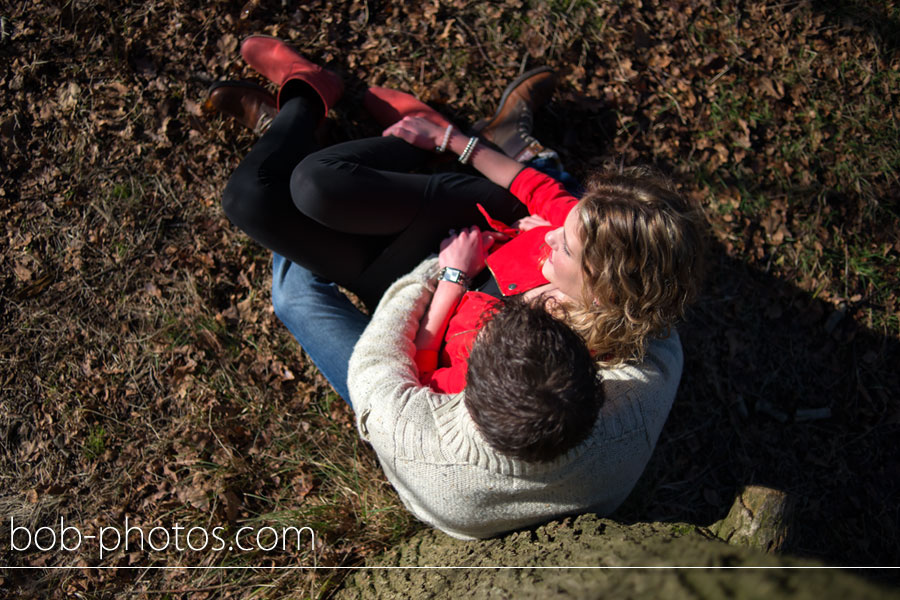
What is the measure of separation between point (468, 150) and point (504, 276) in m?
1.01

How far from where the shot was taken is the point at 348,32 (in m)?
3.97

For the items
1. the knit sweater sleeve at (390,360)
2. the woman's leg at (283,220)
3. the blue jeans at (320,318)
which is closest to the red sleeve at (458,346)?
the knit sweater sleeve at (390,360)

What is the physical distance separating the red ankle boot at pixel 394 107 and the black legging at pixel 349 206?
463 millimetres

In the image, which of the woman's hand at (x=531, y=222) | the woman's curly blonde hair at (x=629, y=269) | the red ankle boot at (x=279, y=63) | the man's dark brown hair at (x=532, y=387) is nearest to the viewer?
the man's dark brown hair at (x=532, y=387)

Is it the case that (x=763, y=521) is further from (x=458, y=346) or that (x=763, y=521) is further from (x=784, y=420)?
(x=784, y=420)

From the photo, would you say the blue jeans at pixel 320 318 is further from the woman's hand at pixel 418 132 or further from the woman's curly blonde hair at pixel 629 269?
the woman's curly blonde hair at pixel 629 269

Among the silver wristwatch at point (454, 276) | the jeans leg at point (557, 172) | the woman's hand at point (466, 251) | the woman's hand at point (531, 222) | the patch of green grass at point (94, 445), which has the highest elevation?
the jeans leg at point (557, 172)

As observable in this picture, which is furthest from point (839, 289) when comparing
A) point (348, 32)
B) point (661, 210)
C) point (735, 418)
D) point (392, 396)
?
point (348, 32)

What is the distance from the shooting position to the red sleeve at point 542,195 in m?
2.92

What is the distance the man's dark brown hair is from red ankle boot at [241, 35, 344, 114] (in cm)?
235

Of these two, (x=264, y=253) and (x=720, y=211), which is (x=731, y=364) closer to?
(x=720, y=211)

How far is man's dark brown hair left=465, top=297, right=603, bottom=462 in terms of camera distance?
179 centimetres

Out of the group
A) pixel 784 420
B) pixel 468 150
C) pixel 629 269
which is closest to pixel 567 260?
pixel 629 269

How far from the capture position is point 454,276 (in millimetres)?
2893
